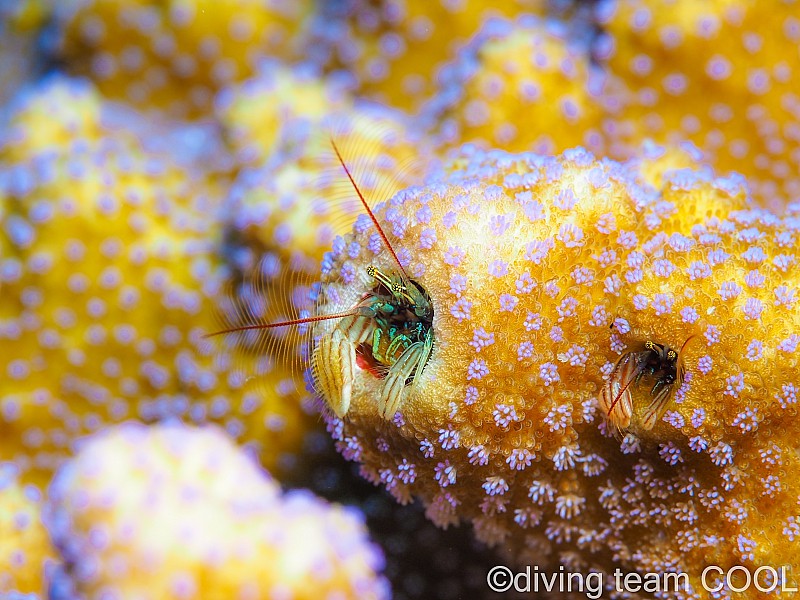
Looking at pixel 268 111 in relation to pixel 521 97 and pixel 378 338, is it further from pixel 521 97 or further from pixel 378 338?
pixel 378 338

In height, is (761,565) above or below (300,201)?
below

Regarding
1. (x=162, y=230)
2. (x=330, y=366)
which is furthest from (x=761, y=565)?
(x=162, y=230)

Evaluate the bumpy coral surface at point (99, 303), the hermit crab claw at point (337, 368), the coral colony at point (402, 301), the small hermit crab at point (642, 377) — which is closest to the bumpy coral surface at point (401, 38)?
the coral colony at point (402, 301)

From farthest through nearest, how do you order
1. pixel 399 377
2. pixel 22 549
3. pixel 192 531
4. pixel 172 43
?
pixel 172 43, pixel 22 549, pixel 192 531, pixel 399 377

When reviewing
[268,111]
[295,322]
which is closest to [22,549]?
[295,322]

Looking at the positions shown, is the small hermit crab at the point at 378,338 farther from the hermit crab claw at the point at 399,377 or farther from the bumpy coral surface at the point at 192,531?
the bumpy coral surface at the point at 192,531

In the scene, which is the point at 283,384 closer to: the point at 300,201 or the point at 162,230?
the point at 300,201

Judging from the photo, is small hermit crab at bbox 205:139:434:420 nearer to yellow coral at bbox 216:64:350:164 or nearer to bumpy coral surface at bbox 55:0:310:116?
yellow coral at bbox 216:64:350:164

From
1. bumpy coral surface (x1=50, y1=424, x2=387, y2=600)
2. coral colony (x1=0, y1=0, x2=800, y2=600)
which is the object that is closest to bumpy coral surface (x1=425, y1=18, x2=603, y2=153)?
coral colony (x1=0, y1=0, x2=800, y2=600)
